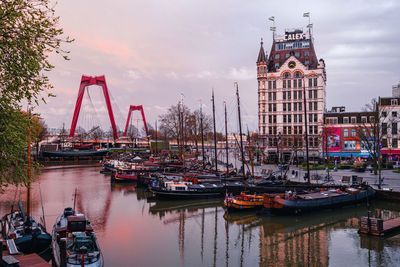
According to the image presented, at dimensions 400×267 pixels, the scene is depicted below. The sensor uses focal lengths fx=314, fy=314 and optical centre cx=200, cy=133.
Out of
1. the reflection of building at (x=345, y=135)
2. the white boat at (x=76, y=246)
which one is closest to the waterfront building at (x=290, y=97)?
the reflection of building at (x=345, y=135)

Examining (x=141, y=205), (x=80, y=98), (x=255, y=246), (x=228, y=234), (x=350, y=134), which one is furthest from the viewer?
(x=80, y=98)

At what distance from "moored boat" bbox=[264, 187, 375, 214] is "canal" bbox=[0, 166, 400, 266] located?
78 centimetres

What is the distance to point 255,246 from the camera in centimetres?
2173

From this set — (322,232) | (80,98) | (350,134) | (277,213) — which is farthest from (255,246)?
(80,98)

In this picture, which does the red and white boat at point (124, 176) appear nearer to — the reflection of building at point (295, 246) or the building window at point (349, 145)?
the reflection of building at point (295, 246)

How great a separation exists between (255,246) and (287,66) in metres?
58.8

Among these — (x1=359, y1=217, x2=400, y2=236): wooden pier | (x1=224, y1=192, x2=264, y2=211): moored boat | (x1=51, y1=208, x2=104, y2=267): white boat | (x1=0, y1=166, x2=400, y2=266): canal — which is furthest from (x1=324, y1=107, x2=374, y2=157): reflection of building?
(x1=51, y1=208, x2=104, y2=267): white boat

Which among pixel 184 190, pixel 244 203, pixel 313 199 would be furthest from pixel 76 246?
pixel 313 199

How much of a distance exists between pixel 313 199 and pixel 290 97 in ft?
153

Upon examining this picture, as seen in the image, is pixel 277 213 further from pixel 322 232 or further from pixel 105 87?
pixel 105 87

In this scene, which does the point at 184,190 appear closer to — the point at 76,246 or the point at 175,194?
the point at 175,194

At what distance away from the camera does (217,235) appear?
24.3 m

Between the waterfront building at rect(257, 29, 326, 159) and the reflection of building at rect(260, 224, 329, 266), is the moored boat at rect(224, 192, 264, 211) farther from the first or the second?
the waterfront building at rect(257, 29, 326, 159)

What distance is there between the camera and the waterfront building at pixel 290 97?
232ft
